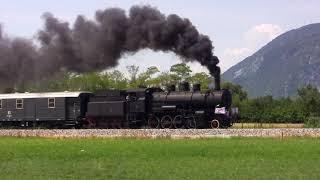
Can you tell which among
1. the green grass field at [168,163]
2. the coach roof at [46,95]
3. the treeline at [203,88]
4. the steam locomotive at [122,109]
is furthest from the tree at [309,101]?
the green grass field at [168,163]

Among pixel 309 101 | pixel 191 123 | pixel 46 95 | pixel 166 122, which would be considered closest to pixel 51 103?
pixel 46 95

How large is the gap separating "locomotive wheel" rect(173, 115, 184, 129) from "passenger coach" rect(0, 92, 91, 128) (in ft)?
28.9

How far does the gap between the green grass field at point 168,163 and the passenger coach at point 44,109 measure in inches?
813

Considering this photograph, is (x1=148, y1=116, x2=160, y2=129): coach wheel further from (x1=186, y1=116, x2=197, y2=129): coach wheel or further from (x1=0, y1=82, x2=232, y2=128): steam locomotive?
(x1=186, y1=116, x2=197, y2=129): coach wheel

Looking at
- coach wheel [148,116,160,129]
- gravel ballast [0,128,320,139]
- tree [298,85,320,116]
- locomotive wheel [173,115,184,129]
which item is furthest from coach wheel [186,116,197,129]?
tree [298,85,320,116]

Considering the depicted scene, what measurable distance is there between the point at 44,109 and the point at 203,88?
2124 cm

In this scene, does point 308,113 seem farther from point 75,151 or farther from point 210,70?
point 75,151

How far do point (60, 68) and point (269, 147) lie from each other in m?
23.2

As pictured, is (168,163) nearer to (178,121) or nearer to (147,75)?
(178,121)

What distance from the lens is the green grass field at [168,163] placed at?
15086mm

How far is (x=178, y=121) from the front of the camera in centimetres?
4016

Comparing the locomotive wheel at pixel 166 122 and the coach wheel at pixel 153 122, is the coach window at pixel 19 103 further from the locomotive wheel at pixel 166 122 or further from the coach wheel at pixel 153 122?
the locomotive wheel at pixel 166 122

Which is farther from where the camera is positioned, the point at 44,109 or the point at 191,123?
the point at 44,109

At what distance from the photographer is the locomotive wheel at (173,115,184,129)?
1576 inches
